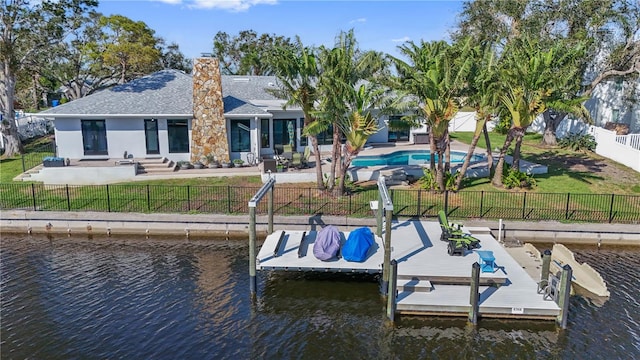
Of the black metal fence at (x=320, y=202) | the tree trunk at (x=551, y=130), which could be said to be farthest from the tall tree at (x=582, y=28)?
the black metal fence at (x=320, y=202)

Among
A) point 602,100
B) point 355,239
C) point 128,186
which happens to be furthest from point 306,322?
point 602,100

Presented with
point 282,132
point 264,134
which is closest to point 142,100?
point 264,134

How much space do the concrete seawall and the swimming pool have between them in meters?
11.0

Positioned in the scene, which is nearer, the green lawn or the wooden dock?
the wooden dock

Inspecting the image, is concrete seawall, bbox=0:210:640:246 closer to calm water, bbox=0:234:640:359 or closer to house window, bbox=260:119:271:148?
calm water, bbox=0:234:640:359

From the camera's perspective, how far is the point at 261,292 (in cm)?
1592

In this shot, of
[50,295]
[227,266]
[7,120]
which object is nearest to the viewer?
[50,295]

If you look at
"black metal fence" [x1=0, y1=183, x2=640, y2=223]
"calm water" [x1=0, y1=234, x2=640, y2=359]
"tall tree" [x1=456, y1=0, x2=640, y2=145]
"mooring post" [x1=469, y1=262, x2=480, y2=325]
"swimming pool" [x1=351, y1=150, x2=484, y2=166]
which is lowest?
"calm water" [x1=0, y1=234, x2=640, y2=359]

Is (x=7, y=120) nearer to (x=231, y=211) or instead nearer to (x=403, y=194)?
(x=231, y=211)

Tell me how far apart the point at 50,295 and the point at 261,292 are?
6895 mm

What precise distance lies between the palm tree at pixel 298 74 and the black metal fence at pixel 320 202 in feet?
11.0

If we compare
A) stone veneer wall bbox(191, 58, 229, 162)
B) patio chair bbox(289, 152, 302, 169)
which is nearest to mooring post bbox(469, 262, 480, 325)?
patio chair bbox(289, 152, 302, 169)

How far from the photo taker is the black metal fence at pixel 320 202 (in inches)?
870

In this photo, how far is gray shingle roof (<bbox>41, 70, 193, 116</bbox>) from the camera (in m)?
29.2
